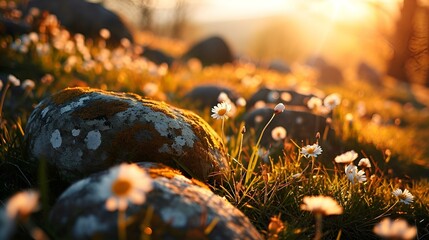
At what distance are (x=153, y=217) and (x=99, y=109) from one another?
1.15 m

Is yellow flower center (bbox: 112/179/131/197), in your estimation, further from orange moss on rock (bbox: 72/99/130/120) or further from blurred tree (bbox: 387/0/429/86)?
blurred tree (bbox: 387/0/429/86)

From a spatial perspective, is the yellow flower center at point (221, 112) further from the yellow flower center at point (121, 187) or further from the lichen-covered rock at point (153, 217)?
the yellow flower center at point (121, 187)

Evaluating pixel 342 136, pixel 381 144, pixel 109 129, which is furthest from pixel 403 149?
pixel 109 129

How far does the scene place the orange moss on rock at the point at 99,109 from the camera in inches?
108

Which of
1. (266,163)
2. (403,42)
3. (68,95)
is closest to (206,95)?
(266,163)

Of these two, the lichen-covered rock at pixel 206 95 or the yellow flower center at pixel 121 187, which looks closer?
the yellow flower center at pixel 121 187

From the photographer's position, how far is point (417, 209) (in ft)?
11.0

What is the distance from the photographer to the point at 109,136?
266 cm

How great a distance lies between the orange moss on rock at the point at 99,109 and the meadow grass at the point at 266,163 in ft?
1.45

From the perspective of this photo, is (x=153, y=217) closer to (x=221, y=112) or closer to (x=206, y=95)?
(x=221, y=112)

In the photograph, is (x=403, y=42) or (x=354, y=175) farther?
(x=403, y=42)

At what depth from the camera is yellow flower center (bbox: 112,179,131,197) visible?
4.87 ft

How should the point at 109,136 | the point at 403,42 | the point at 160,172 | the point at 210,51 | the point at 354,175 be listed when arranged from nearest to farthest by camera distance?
the point at 160,172, the point at 109,136, the point at 354,175, the point at 403,42, the point at 210,51

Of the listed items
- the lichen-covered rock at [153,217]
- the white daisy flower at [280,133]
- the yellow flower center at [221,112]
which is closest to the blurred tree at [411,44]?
the white daisy flower at [280,133]
